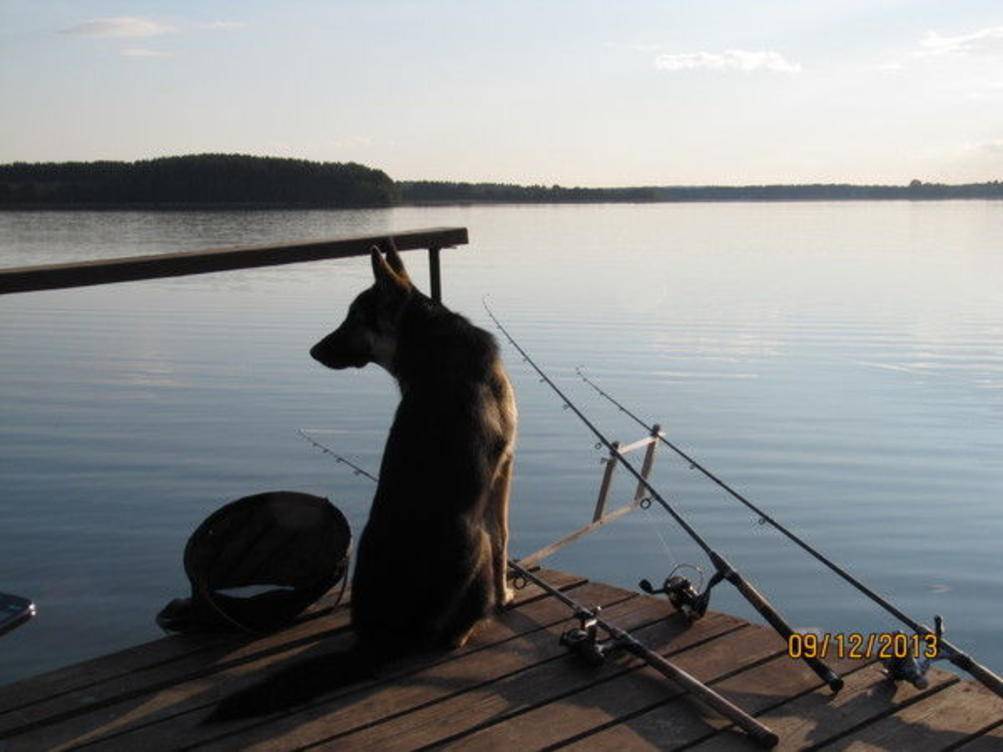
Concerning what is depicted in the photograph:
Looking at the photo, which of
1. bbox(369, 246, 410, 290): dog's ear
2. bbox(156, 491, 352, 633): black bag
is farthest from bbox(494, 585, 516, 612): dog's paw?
bbox(369, 246, 410, 290): dog's ear

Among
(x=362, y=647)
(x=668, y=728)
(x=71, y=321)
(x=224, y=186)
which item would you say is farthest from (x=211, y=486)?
(x=224, y=186)

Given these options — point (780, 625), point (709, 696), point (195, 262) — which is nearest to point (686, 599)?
point (780, 625)

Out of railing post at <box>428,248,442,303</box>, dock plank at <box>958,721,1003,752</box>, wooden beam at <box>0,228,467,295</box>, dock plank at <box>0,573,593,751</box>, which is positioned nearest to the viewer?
dock plank at <box>958,721,1003,752</box>

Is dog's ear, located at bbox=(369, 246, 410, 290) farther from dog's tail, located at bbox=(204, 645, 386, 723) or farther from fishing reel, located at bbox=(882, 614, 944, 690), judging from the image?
fishing reel, located at bbox=(882, 614, 944, 690)

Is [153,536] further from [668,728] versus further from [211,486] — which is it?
[668,728]

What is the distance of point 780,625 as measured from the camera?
431 centimetres

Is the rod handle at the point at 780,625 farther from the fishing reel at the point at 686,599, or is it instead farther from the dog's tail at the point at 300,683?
the dog's tail at the point at 300,683

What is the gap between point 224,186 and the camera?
75250 millimetres

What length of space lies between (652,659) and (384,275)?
1.84 metres

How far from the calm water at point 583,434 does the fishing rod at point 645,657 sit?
3.81 metres

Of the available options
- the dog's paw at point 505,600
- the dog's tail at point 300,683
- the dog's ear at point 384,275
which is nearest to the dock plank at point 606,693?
the dog's tail at point 300,683

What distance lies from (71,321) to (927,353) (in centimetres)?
1674

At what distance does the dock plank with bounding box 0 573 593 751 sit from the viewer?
378cm
